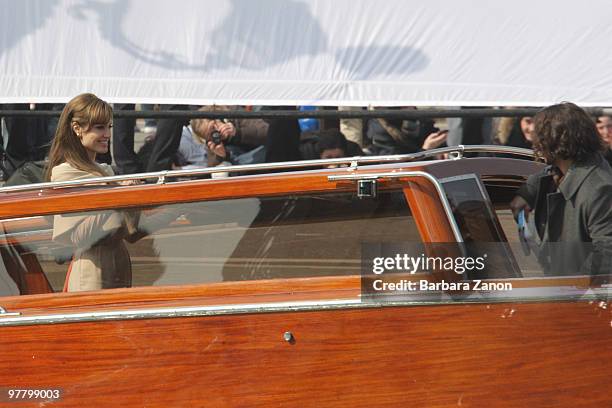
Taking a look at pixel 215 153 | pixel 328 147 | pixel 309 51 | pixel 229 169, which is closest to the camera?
pixel 229 169

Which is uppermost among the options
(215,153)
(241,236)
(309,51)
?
(309,51)

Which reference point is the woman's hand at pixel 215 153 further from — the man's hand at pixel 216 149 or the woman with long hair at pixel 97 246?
the woman with long hair at pixel 97 246

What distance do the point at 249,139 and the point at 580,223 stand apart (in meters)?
5.27

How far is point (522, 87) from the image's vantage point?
17.0 ft

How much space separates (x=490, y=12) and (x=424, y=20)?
0.32 meters

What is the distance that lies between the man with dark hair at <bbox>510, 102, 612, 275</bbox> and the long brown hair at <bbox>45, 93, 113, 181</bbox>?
166cm

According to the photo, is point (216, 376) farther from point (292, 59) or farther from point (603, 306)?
point (292, 59)

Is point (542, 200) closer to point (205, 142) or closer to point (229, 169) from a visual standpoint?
point (229, 169)

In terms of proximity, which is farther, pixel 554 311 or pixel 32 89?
pixel 32 89

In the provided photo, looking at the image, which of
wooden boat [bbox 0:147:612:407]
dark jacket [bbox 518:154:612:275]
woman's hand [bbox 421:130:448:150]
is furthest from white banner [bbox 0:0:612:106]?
woman's hand [bbox 421:130:448:150]

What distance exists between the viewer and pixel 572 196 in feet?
11.3

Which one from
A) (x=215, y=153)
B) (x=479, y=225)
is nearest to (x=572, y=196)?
(x=479, y=225)

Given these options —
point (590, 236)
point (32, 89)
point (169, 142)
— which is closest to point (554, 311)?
point (590, 236)

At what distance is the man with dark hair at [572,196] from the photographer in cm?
335
